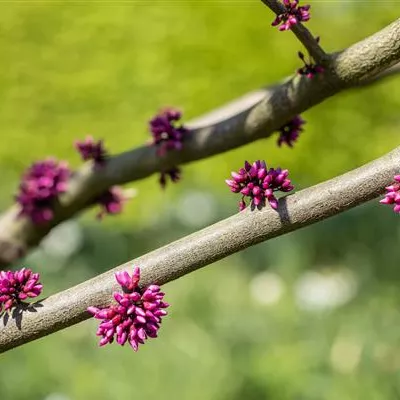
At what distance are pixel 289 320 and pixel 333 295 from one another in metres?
0.49

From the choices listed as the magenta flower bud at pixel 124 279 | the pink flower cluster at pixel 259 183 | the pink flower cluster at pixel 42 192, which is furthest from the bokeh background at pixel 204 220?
the magenta flower bud at pixel 124 279

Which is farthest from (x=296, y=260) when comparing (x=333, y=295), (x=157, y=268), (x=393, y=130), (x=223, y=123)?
(x=157, y=268)

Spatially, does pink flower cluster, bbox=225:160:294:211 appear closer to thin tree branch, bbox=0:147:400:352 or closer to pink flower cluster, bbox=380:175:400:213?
thin tree branch, bbox=0:147:400:352

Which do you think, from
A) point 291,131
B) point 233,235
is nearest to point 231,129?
point 291,131

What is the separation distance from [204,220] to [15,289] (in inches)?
178

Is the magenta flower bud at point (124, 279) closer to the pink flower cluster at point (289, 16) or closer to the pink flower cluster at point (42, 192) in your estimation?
the pink flower cluster at point (289, 16)

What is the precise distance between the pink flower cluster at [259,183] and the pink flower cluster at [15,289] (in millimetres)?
577

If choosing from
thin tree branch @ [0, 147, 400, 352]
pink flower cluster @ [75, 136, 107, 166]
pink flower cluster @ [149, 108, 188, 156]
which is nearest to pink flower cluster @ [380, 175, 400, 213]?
thin tree branch @ [0, 147, 400, 352]

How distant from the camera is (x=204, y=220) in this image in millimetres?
6430

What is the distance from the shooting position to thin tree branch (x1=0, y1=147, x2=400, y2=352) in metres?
1.75

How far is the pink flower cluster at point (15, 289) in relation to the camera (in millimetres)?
1934

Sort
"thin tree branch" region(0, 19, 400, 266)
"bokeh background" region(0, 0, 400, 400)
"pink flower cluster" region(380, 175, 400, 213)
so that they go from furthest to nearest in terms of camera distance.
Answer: "bokeh background" region(0, 0, 400, 400) < "thin tree branch" region(0, 19, 400, 266) < "pink flower cluster" region(380, 175, 400, 213)

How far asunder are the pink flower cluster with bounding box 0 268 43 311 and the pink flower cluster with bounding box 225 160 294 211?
0.58 m

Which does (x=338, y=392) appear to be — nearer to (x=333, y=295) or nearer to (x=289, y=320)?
(x=289, y=320)
